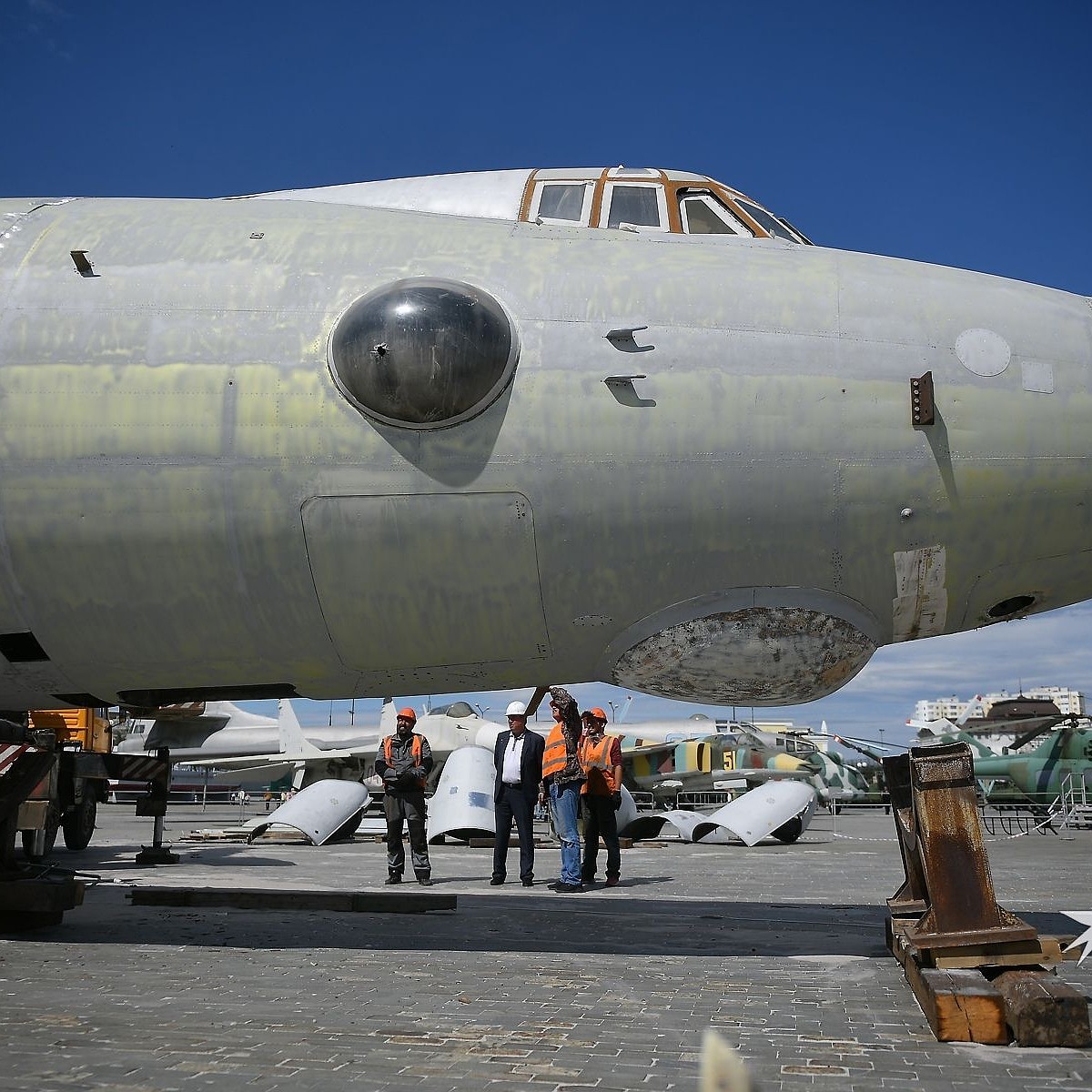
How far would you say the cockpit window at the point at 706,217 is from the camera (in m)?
6.07

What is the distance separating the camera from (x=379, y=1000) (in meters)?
4.93

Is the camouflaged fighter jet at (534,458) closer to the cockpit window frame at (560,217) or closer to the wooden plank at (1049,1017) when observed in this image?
the cockpit window frame at (560,217)

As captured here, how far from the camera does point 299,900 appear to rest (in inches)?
331

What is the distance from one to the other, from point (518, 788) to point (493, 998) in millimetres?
5534

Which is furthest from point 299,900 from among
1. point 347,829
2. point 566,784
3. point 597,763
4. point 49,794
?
point 347,829

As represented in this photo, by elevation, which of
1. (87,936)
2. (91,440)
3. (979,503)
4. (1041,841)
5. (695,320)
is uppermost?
(695,320)

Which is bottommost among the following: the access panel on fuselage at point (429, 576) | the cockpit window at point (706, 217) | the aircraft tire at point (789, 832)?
the aircraft tire at point (789, 832)

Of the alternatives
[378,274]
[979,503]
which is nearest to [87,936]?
[378,274]

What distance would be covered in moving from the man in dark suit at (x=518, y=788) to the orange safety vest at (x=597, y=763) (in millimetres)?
674

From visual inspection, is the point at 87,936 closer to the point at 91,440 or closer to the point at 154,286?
the point at 91,440

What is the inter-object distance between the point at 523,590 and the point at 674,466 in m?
0.99

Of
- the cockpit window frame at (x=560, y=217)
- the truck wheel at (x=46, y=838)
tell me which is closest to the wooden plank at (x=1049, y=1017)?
the cockpit window frame at (x=560, y=217)

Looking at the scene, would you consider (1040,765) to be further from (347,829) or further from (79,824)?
(79,824)

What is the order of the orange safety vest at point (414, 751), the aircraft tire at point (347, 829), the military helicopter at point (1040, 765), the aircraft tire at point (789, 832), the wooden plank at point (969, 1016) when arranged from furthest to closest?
the military helicopter at point (1040, 765)
the aircraft tire at point (789, 832)
the aircraft tire at point (347, 829)
the orange safety vest at point (414, 751)
the wooden plank at point (969, 1016)
